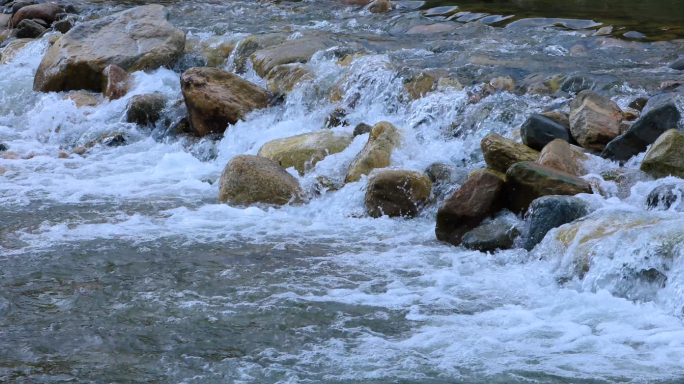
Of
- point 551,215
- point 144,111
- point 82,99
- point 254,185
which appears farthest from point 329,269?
point 82,99

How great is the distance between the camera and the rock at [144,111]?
8.77 m

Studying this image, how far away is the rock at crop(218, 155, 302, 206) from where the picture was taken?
629cm

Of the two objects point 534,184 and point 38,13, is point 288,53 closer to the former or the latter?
point 534,184

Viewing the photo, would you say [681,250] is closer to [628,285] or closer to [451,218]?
[628,285]

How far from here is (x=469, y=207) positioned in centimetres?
551

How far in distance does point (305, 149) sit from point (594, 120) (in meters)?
2.33

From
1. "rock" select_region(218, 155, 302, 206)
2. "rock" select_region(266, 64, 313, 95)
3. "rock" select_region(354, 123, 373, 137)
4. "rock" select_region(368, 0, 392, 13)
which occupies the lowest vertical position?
"rock" select_region(218, 155, 302, 206)

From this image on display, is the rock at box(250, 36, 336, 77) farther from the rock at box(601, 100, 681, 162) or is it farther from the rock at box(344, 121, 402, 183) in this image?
the rock at box(601, 100, 681, 162)

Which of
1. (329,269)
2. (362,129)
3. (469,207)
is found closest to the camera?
(329,269)

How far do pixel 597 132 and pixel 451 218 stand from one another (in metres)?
1.52

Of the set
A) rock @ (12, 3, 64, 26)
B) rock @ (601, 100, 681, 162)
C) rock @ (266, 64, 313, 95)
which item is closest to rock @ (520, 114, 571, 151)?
rock @ (601, 100, 681, 162)

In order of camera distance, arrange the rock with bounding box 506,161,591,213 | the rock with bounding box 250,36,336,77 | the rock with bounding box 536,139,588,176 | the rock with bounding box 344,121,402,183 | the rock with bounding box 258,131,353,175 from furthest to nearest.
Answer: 1. the rock with bounding box 250,36,336,77
2. the rock with bounding box 258,131,353,175
3. the rock with bounding box 344,121,402,183
4. the rock with bounding box 536,139,588,176
5. the rock with bounding box 506,161,591,213

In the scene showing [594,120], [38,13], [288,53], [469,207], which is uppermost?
[594,120]

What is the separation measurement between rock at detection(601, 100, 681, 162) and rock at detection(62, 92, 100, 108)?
5.82 m
